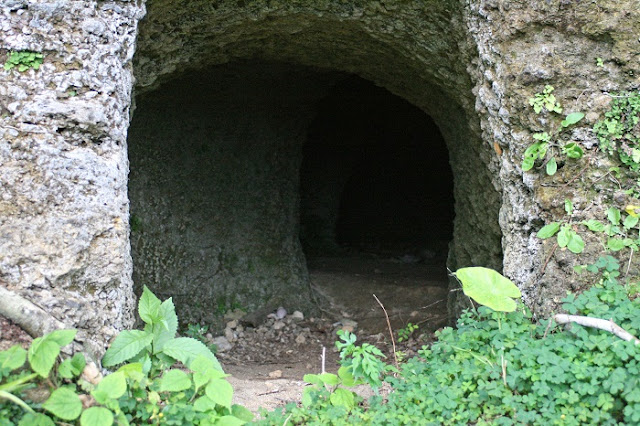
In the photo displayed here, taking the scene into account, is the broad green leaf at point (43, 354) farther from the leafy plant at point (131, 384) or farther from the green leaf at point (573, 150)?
the green leaf at point (573, 150)

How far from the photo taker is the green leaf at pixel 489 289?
2.79 m

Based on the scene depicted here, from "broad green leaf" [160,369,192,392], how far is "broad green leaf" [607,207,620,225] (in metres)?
1.96

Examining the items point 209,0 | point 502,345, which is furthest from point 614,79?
point 209,0

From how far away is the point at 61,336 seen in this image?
2.32 meters

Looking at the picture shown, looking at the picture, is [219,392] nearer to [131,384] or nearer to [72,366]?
[131,384]

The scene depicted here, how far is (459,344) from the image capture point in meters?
2.88

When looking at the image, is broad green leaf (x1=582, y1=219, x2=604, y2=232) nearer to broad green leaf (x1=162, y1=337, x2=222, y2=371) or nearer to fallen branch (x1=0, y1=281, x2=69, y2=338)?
broad green leaf (x1=162, y1=337, x2=222, y2=371)

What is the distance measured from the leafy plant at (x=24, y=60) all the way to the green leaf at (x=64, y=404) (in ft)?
4.52

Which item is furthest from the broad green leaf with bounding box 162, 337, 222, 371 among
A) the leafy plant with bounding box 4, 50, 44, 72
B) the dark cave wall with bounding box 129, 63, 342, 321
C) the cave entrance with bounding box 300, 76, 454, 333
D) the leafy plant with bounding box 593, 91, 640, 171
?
the cave entrance with bounding box 300, 76, 454, 333

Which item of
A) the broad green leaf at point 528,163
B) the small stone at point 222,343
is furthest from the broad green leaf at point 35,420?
the small stone at point 222,343

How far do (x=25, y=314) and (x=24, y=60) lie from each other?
1076 mm

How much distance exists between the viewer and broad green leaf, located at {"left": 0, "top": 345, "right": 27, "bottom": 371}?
2.20 m

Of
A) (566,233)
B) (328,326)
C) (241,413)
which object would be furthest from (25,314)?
(328,326)

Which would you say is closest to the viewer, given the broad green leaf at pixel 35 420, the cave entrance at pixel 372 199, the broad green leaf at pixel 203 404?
the broad green leaf at pixel 35 420
